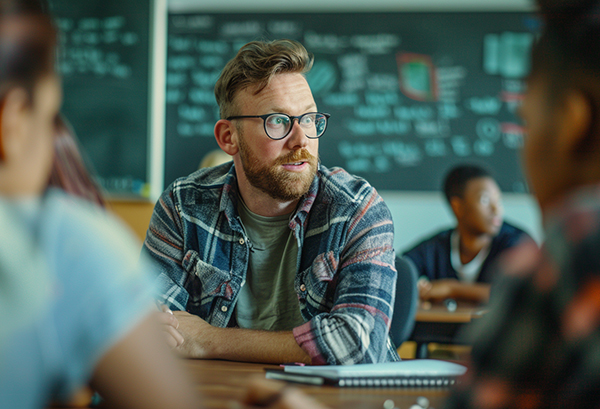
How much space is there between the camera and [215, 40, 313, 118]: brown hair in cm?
168

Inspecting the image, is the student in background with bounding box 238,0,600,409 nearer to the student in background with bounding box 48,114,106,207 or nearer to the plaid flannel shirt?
the student in background with bounding box 48,114,106,207

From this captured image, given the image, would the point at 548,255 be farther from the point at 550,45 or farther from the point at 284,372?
the point at 284,372

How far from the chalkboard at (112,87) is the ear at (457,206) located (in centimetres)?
208

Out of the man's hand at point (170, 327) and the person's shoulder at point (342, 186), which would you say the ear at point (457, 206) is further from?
the man's hand at point (170, 327)

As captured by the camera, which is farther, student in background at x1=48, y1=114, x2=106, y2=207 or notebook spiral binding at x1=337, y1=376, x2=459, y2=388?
notebook spiral binding at x1=337, y1=376, x2=459, y2=388

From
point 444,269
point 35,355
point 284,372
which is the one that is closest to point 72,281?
point 35,355

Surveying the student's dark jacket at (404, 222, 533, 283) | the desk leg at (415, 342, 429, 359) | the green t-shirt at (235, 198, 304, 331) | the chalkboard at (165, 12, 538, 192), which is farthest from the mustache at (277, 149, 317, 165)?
the chalkboard at (165, 12, 538, 192)

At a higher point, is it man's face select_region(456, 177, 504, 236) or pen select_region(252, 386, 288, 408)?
pen select_region(252, 386, 288, 408)

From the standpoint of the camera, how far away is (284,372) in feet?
3.47

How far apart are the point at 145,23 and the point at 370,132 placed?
1767 mm

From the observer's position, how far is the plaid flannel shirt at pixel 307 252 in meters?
1.38

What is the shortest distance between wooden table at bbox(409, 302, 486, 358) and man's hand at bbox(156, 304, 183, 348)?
4.47ft

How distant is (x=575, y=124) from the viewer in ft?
1.57

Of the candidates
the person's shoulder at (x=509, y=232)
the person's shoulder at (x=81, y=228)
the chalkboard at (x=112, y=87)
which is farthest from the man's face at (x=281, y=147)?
the chalkboard at (x=112, y=87)
